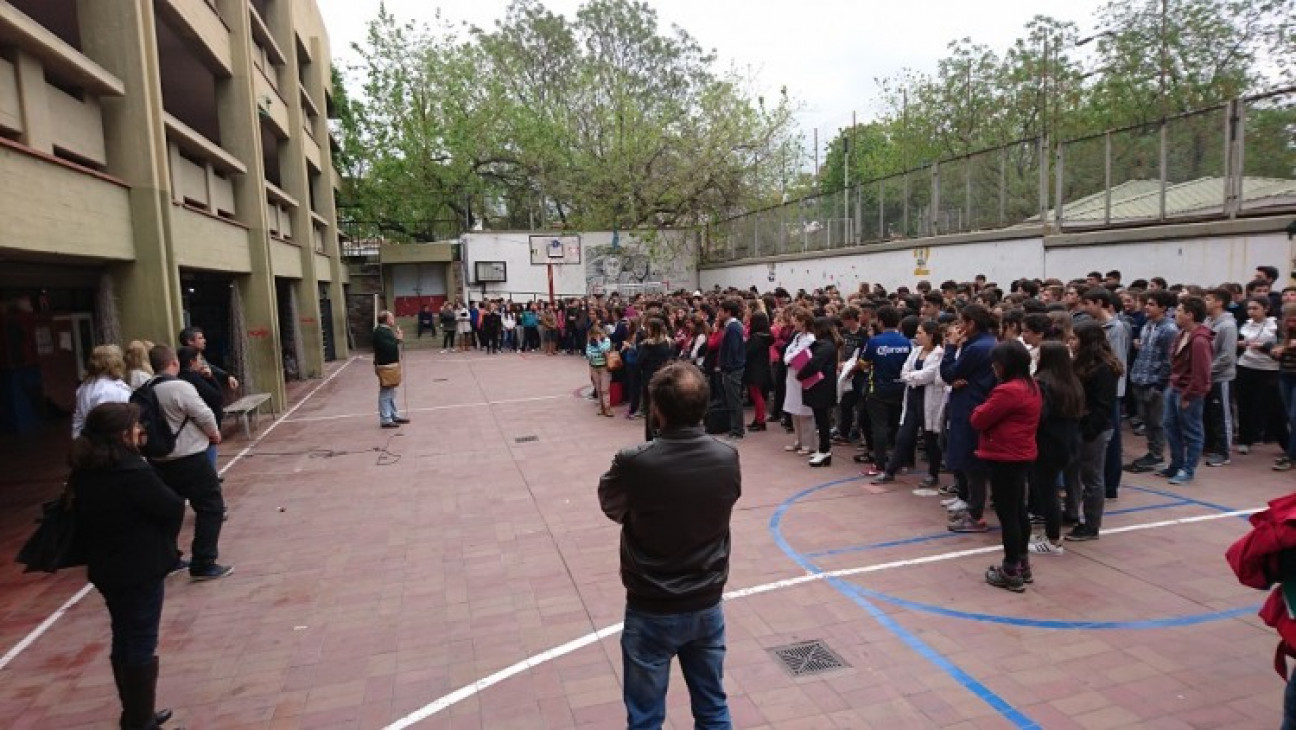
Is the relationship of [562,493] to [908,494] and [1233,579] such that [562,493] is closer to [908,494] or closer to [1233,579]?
[908,494]

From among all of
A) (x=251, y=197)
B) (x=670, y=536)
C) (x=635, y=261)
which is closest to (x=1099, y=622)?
(x=670, y=536)

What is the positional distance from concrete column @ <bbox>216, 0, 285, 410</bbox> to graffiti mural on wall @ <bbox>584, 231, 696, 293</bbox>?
16.9m

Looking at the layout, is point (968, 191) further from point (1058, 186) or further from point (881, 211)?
point (881, 211)

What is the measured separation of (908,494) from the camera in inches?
299

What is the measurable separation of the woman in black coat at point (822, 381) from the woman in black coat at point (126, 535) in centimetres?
656

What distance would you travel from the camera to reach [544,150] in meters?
33.0

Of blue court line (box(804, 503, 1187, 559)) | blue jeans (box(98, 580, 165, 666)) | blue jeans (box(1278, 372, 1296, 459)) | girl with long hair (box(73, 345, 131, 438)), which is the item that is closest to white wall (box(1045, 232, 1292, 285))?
blue jeans (box(1278, 372, 1296, 459))

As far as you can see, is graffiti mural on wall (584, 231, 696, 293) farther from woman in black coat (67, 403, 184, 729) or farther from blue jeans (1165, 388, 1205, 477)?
woman in black coat (67, 403, 184, 729)

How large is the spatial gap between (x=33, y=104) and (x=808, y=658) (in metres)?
9.05

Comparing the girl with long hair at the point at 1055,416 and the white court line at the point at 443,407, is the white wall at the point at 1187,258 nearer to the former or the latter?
the girl with long hair at the point at 1055,416

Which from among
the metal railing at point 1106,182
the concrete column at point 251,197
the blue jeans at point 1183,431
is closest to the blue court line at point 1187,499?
the blue jeans at point 1183,431

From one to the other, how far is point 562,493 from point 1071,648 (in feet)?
17.0

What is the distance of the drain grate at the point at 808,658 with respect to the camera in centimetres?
427

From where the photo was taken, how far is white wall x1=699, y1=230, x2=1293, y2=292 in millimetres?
10266
